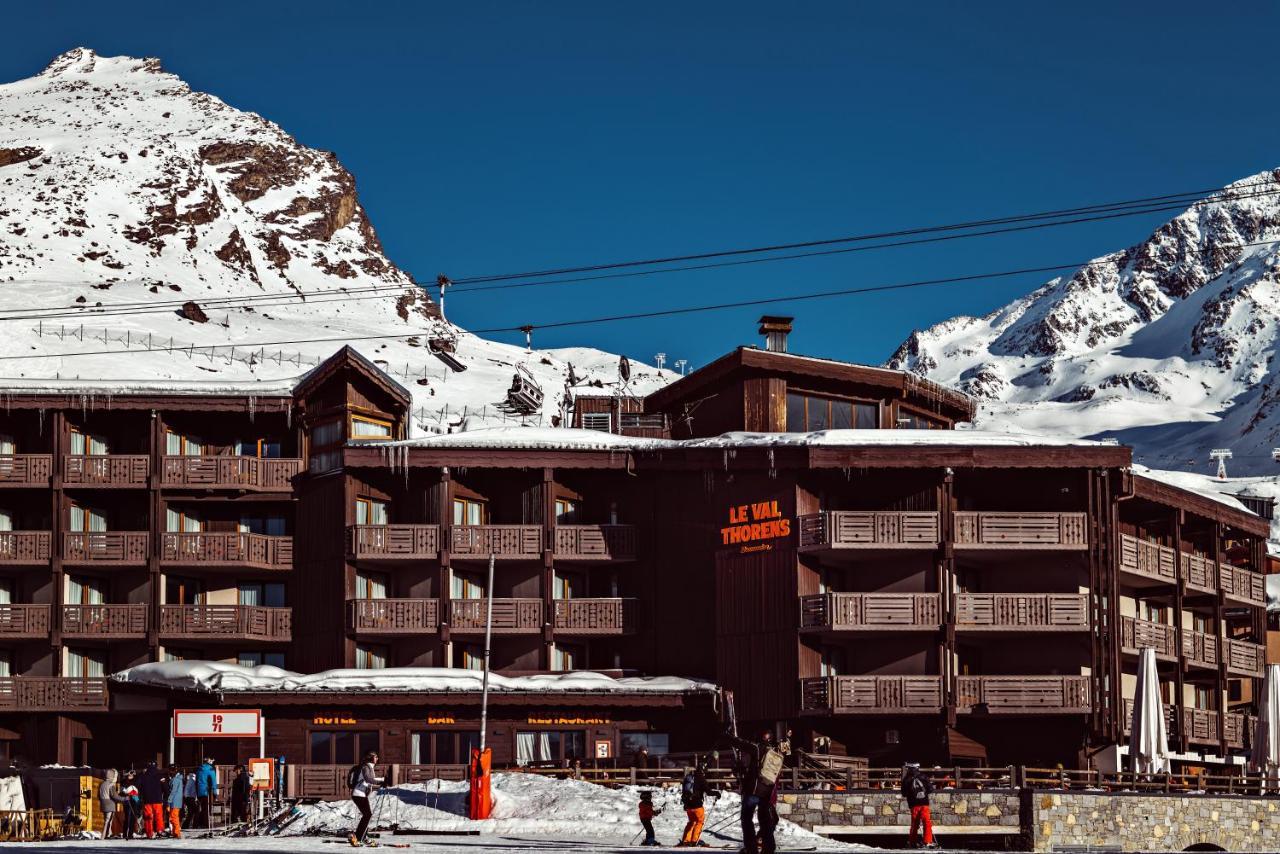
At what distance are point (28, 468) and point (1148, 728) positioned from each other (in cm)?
3183

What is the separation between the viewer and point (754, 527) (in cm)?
5584

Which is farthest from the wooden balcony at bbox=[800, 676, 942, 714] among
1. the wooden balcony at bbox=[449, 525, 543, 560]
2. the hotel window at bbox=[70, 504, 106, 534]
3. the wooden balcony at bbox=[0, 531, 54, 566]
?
the wooden balcony at bbox=[0, 531, 54, 566]

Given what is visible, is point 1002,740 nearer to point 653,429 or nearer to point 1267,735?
point 1267,735

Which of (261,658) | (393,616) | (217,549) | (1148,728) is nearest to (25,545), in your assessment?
(217,549)

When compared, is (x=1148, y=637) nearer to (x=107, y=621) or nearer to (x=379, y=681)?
(x=379, y=681)

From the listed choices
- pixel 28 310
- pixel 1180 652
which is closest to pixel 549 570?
pixel 1180 652

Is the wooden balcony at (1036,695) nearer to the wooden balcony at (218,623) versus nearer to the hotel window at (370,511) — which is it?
the hotel window at (370,511)

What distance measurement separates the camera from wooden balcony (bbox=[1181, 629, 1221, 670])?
197ft

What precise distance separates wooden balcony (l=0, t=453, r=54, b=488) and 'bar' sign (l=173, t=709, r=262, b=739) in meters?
11.3

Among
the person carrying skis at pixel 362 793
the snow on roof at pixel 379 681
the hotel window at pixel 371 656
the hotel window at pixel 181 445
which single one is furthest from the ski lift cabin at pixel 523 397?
the person carrying skis at pixel 362 793

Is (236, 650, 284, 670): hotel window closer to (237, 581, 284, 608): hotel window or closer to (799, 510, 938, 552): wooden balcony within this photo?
(237, 581, 284, 608): hotel window

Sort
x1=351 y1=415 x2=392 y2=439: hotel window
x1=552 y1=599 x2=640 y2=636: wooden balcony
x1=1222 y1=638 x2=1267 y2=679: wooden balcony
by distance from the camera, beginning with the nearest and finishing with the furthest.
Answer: x1=552 y1=599 x2=640 y2=636: wooden balcony < x1=351 y1=415 x2=392 y2=439: hotel window < x1=1222 y1=638 x2=1267 y2=679: wooden balcony

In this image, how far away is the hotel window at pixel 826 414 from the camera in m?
60.4

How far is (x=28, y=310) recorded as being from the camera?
450 ft
